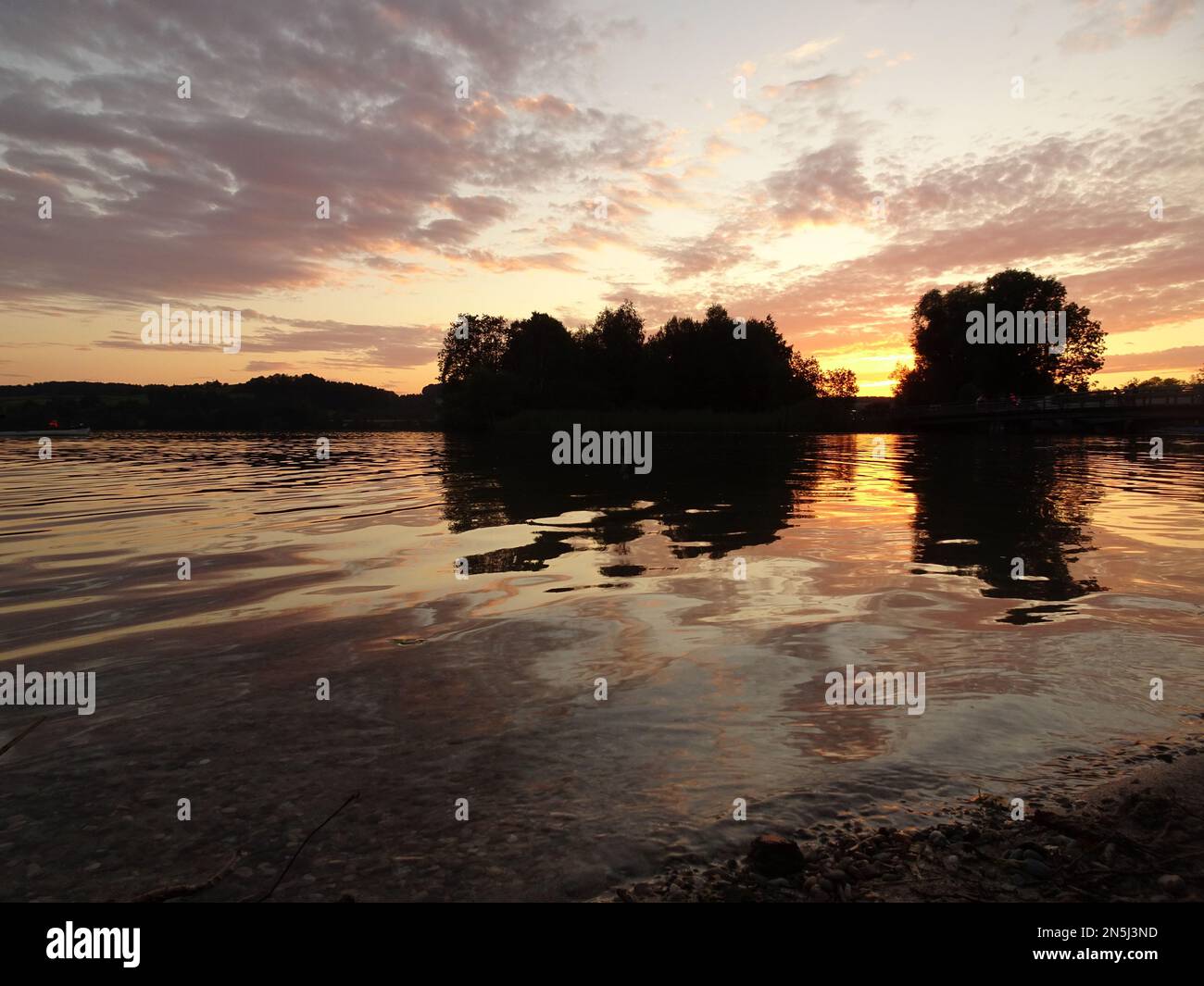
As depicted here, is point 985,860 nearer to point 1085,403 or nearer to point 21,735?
point 21,735

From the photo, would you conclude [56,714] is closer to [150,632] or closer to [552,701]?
[150,632]

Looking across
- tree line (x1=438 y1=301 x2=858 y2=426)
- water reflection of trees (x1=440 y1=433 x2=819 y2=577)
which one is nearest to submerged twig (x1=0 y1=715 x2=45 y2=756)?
water reflection of trees (x1=440 y1=433 x2=819 y2=577)

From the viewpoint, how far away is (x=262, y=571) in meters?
11.1

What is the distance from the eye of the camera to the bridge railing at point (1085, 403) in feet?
222

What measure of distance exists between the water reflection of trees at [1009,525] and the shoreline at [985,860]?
4856 millimetres

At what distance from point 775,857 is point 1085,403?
9264cm

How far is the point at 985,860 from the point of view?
3480mm

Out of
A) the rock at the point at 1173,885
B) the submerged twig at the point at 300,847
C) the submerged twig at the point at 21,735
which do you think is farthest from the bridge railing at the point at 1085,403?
the submerged twig at the point at 21,735

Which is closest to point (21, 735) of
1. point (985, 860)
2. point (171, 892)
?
point (171, 892)

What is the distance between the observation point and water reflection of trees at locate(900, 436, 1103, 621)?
402 inches

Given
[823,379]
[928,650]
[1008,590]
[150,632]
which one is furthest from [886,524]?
[823,379]

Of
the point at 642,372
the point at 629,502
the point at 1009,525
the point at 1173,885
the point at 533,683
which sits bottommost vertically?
the point at 533,683

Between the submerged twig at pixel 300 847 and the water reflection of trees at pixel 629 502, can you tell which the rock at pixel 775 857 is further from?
the water reflection of trees at pixel 629 502

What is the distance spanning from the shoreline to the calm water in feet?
0.70
